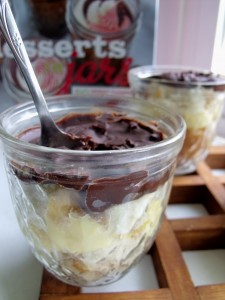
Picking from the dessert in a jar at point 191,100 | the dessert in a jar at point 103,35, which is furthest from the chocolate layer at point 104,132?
the dessert in a jar at point 103,35

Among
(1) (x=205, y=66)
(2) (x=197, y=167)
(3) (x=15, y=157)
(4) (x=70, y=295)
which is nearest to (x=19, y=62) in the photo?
(3) (x=15, y=157)

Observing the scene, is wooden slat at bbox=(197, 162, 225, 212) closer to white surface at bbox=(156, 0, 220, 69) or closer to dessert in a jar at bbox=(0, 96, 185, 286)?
dessert in a jar at bbox=(0, 96, 185, 286)

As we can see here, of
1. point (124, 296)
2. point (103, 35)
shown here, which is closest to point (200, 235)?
point (124, 296)

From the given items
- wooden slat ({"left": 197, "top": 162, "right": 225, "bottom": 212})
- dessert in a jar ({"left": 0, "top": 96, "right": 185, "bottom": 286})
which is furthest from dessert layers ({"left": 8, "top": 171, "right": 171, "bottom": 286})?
wooden slat ({"left": 197, "top": 162, "right": 225, "bottom": 212})

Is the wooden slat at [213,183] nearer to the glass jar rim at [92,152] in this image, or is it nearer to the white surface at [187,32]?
the glass jar rim at [92,152]

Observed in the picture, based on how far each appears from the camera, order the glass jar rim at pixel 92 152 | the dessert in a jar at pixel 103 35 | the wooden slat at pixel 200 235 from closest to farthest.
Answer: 1. the glass jar rim at pixel 92 152
2. the wooden slat at pixel 200 235
3. the dessert in a jar at pixel 103 35

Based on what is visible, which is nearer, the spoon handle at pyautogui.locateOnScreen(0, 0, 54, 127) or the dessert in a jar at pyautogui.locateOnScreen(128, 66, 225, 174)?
the spoon handle at pyautogui.locateOnScreen(0, 0, 54, 127)

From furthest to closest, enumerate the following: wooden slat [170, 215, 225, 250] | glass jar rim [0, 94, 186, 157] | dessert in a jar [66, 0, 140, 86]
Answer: dessert in a jar [66, 0, 140, 86] → wooden slat [170, 215, 225, 250] → glass jar rim [0, 94, 186, 157]
